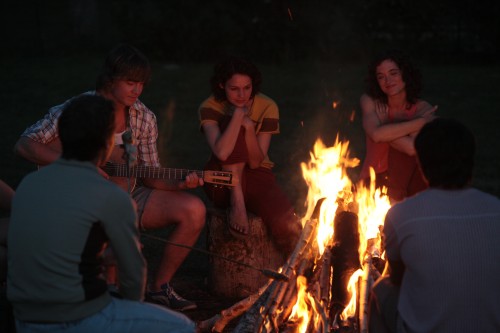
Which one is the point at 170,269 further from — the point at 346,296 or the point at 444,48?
the point at 444,48

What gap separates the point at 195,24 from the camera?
20359 millimetres

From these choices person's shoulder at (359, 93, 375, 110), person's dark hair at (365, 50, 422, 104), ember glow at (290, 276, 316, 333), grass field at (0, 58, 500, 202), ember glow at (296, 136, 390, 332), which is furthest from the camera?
grass field at (0, 58, 500, 202)

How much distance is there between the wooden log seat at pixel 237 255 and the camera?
4.98m

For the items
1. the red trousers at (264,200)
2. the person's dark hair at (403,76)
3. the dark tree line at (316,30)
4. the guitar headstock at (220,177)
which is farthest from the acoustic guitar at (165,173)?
the dark tree line at (316,30)

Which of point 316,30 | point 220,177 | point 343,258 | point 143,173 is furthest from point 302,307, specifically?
point 316,30

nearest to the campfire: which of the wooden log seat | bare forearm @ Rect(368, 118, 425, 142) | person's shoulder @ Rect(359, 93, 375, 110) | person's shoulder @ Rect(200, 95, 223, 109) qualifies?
the wooden log seat

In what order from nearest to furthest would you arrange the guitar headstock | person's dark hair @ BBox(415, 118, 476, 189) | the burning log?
person's dark hair @ BBox(415, 118, 476, 189) < the burning log < the guitar headstock

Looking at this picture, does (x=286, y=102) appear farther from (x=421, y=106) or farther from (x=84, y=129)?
(x=84, y=129)

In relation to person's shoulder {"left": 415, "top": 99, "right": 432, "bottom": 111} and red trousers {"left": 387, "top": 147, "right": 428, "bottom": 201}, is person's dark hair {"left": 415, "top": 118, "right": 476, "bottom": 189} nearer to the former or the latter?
red trousers {"left": 387, "top": 147, "right": 428, "bottom": 201}

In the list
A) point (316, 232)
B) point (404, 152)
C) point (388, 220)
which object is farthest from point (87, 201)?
point (404, 152)

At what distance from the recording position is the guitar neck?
469cm

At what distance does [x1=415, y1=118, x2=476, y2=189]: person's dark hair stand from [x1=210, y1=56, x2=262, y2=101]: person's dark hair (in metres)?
2.26

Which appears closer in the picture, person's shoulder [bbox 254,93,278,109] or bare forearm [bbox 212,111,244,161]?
bare forearm [bbox 212,111,244,161]

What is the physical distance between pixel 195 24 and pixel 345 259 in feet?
55.3
